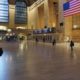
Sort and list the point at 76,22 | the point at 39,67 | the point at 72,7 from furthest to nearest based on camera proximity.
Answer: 1. the point at 76,22
2. the point at 72,7
3. the point at 39,67

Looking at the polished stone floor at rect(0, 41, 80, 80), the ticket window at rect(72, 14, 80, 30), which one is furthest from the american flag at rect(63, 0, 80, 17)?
the polished stone floor at rect(0, 41, 80, 80)

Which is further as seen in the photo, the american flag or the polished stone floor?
the american flag

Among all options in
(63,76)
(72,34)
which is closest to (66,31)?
(72,34)

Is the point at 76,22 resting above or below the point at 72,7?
below

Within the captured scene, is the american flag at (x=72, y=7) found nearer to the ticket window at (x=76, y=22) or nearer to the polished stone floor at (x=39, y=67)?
the ticket window at (x=76, y=22)

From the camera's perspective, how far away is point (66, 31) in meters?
44.9

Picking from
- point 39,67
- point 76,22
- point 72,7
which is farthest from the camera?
point 76,22

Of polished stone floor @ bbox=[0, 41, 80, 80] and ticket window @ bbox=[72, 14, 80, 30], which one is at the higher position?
ticket window @ bbox=[72, 14, 80, 30]

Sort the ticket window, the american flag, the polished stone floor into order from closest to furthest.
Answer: the polished stone floor → the american flag → the ticket window

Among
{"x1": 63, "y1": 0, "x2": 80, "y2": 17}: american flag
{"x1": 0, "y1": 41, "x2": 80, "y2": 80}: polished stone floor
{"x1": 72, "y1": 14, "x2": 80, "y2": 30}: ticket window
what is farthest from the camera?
{"x1": 72, "y1": 14, "x2": 80, "y2": 30}: ticket window

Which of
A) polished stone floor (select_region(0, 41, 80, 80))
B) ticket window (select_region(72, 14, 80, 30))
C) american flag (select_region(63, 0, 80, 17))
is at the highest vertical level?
american flag (select_region(63, 0, 80, 17))

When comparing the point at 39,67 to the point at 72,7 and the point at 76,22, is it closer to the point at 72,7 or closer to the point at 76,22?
the point at 72,7

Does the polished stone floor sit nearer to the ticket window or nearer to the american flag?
the american flag

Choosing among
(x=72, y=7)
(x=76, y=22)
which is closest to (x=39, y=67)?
(x=72, y=7)
